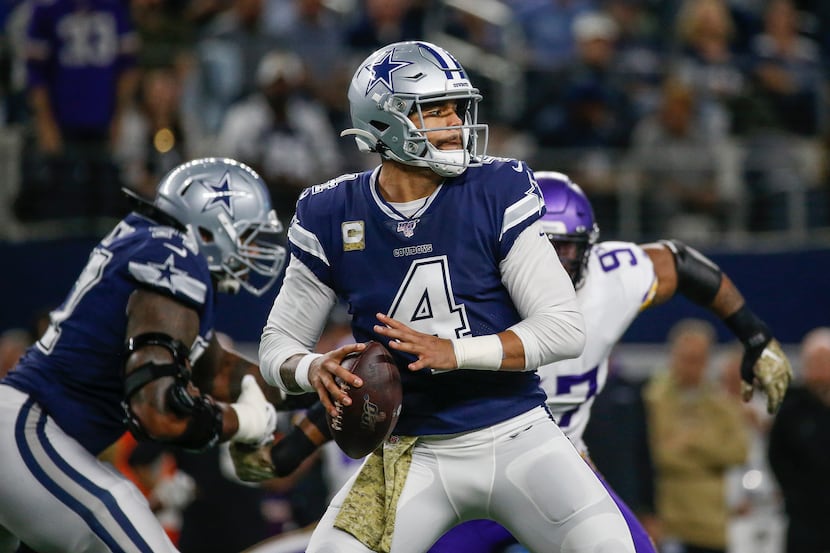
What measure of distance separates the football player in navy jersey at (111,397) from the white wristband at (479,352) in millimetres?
1083

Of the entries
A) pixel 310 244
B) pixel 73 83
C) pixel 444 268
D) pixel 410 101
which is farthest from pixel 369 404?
pixel 73 83

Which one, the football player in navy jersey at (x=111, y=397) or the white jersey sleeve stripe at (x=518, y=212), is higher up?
the white jersey sleeve stripe at (x=518, y=212)

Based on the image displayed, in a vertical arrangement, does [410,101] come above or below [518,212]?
above

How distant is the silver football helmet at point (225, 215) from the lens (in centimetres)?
480

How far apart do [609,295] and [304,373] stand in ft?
4.66

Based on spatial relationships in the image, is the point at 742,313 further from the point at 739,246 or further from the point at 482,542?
the point at 739,246

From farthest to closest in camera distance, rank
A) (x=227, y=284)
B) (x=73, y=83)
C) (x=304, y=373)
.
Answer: (x=73, y=83) < (x=227, y=284) < (x=304, y=373)

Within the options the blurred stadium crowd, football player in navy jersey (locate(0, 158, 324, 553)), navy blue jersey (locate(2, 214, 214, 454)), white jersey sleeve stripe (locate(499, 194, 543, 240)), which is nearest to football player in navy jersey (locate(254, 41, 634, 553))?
white jersey sleeve stripe (locate(499, 194, 543, 240))

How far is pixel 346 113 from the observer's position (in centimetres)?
941

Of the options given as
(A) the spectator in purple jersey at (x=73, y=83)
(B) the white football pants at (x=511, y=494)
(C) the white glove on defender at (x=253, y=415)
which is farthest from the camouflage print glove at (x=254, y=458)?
(A) the spectator in purple jersey at (x=73, y=83)

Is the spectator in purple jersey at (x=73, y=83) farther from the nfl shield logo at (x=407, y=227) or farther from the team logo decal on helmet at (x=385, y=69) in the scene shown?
the nfl shield logo at (x=407, y=227)

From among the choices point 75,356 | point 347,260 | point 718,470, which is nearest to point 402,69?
point 347,260

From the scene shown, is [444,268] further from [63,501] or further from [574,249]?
[63,501]

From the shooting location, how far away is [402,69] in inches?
152
